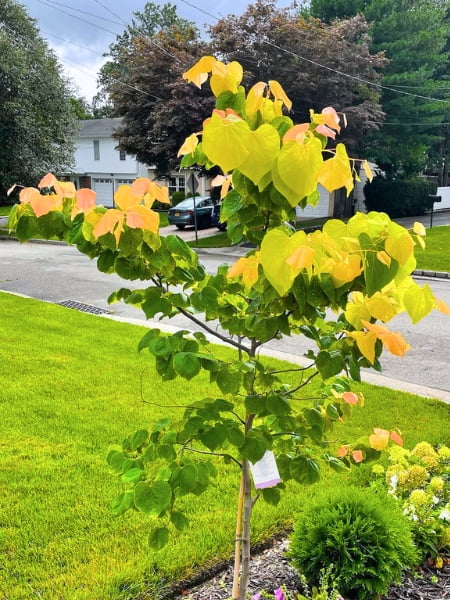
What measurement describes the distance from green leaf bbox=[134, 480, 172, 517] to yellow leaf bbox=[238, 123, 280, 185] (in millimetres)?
801

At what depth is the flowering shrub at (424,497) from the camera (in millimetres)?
2498

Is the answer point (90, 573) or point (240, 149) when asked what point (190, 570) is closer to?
point (90, 573)

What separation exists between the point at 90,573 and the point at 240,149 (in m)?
2.15

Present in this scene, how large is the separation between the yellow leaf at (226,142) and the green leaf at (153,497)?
819mm

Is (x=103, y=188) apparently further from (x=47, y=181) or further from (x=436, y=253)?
(x=47, y=181)

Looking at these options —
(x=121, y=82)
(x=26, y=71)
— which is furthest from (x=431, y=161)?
(x=26, y=71)

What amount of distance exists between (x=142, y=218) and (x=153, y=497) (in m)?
0.70

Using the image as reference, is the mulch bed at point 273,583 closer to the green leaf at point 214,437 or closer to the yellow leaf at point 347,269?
the green leaf at point 214,437

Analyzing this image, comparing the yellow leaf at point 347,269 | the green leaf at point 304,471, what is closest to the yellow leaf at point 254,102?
the yellow leaf at point 347,269

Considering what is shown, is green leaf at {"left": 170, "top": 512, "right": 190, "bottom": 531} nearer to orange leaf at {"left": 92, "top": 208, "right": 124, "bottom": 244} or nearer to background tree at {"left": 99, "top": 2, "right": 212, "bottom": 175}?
orange leaf at {"left": 92, "top": 208, "right": 124, "bottom": 244}

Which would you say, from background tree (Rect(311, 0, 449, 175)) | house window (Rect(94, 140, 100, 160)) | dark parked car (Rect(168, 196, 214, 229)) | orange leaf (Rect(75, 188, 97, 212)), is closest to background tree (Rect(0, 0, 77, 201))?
dark parked car (Rect(168, 196, 214, 229))

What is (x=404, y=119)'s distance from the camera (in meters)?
22.1

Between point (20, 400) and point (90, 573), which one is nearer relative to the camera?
point (90, 573)

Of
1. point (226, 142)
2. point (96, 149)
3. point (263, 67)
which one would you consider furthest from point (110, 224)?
point (96, 149)
